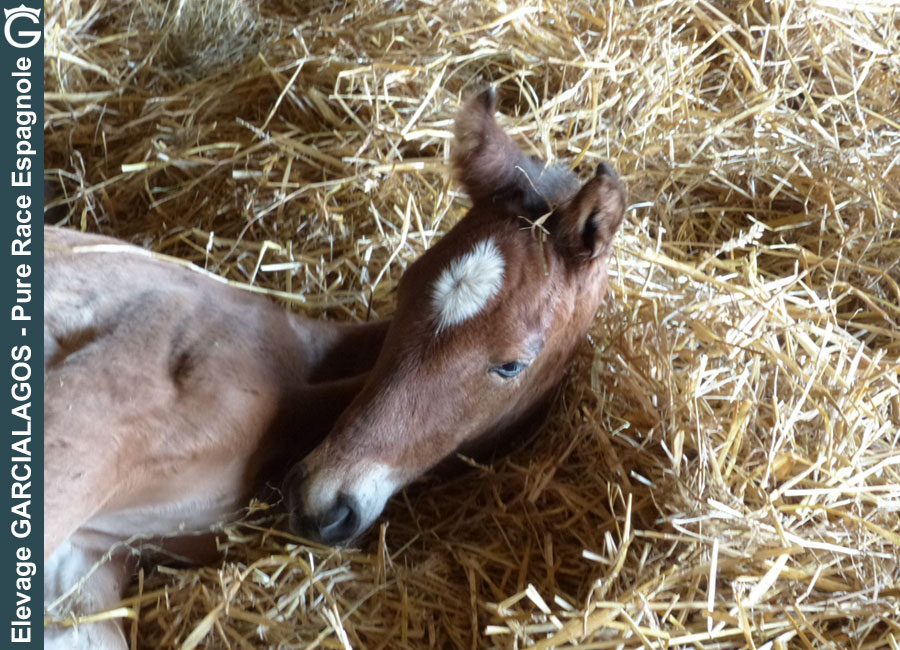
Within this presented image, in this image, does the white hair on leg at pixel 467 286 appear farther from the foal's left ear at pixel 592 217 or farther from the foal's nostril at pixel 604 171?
the foal's nostril at pixel 604 171

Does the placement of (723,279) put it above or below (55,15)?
below

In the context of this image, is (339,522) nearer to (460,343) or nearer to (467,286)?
(460,343)

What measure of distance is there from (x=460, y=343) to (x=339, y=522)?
0.57 metres

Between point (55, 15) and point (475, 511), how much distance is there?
3.27 metres

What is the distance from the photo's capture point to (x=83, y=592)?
7.77 feet

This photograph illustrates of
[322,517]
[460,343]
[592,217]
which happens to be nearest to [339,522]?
[322,517]

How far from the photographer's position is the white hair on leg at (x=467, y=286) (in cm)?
226

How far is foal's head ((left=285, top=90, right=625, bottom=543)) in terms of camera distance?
2262mm

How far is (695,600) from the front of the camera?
6.67 feet

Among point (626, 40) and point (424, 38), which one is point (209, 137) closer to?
point (424, 38)
